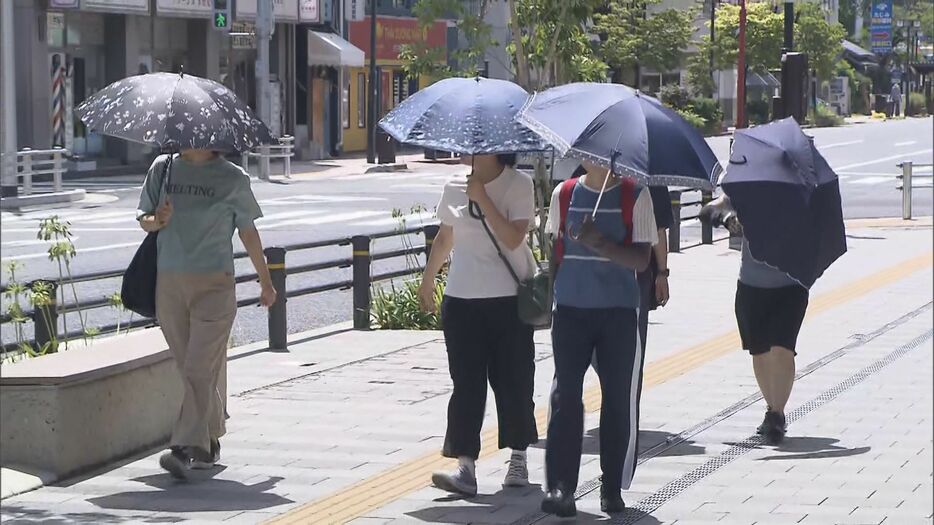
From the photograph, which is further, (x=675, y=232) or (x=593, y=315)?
(x=675, y=232)

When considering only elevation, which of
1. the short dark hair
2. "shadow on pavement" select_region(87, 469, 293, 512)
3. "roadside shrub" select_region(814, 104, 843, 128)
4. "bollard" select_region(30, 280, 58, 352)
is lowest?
"shadow on pavement" select_region(87, 469, 293, 512)

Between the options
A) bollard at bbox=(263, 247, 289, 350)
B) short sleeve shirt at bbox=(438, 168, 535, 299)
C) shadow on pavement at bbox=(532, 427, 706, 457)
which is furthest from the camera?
bollard at bbox=(263, 247, 289, 350)

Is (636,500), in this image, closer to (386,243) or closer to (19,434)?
(19,434)

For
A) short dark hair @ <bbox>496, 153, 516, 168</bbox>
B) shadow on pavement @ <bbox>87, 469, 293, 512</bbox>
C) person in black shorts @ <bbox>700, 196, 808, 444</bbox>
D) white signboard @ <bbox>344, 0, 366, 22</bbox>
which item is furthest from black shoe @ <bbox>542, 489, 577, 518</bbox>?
white signboard @ <bbox>344, 0, 366, 22</bbox>

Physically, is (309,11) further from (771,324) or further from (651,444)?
(651,444)

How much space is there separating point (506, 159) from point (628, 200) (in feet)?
2.63

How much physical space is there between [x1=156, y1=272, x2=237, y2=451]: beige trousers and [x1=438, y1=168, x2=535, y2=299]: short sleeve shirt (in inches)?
48.3

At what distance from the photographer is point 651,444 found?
29.8ft

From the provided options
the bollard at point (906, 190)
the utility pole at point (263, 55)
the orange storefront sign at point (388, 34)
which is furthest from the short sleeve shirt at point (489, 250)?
the orange storefront sign at point (388, 34)

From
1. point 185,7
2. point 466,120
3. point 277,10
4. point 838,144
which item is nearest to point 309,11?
point 277,10

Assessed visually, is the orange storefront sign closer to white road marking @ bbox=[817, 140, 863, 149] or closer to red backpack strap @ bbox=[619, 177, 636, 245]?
white road marking @ bbox=[817, 140, 863, 149]

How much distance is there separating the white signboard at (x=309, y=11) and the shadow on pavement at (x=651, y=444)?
39.1m

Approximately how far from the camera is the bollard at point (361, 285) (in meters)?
14.2

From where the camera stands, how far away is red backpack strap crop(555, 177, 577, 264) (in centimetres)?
720
